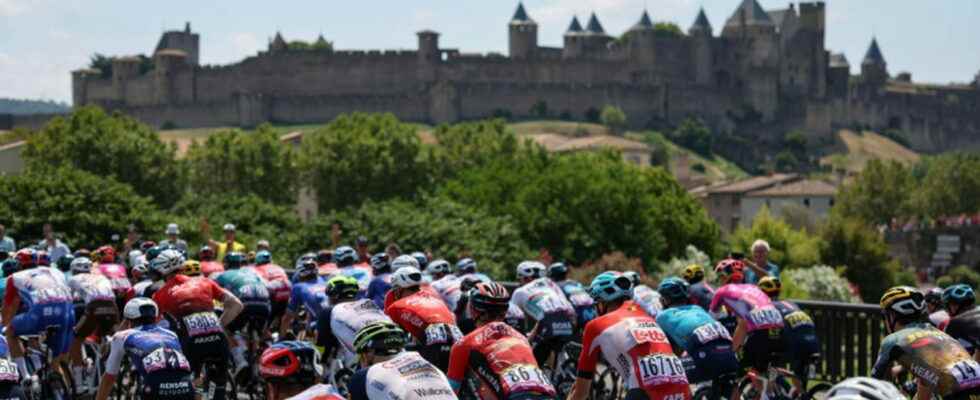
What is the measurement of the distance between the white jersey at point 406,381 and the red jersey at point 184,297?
5111mm

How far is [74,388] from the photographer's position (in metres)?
14.6

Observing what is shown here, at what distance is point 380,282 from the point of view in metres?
15.4

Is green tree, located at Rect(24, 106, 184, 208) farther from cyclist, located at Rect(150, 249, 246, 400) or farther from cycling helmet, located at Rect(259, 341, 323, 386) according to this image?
cycling helmet, located at Rect(259, 341, 323, 386)

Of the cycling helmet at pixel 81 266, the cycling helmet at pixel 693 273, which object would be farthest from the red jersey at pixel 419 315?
the cycling helmet at pixel 81 266

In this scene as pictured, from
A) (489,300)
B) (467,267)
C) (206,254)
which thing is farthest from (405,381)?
(206,254)

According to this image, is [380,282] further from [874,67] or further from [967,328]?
[874,67]

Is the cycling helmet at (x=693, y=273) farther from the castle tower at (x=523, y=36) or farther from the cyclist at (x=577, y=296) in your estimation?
the castle tower at (x=523, y=36)

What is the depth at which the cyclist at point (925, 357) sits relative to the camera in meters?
9.10

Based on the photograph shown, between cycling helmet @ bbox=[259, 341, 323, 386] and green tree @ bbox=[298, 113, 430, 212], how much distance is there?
261 feet

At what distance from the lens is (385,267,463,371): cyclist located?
38.4 ft

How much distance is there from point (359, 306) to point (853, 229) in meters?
71.5

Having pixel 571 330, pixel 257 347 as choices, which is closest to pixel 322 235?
pixel 257 347

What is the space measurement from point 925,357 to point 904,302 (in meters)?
0.59

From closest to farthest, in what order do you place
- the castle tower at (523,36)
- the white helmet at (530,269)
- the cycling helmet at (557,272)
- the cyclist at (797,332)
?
the cyclist at (797,332) < the white helmet at (530,269) < the cycling helmet at (557,272) < the castle tower at (523,36)
